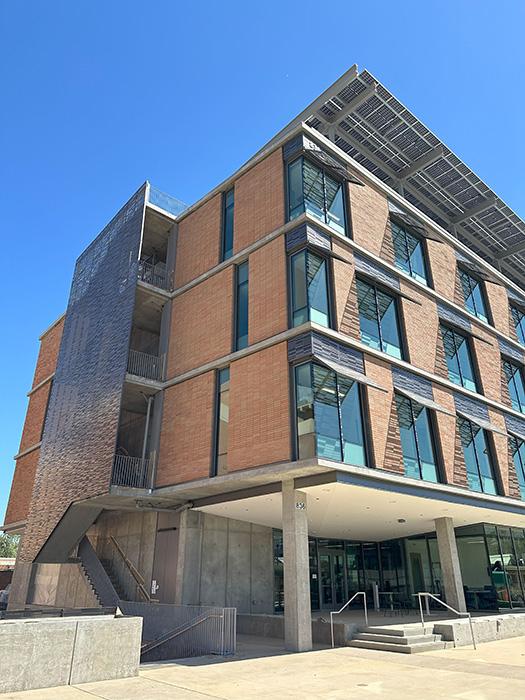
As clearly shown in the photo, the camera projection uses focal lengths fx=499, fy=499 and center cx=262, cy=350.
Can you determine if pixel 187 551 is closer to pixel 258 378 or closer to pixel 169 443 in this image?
pixel 169 443

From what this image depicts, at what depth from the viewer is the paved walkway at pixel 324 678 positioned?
821 cm

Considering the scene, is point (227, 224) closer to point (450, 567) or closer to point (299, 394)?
point (299, 394)

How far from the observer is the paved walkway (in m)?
8.21

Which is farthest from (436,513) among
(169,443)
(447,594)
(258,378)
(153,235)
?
(153,235)

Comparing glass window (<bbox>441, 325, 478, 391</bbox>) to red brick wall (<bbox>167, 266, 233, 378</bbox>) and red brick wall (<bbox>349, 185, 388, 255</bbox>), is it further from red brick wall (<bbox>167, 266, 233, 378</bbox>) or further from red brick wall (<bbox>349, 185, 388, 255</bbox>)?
red brick wall (<bbox>167, 266, 233, 378</bbox>)

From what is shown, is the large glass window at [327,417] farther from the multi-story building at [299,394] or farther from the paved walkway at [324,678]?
the paved walkway at [324,678]

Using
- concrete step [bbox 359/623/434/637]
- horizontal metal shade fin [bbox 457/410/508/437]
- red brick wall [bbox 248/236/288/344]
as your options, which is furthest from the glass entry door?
red brick wall [bbox 248/236/288/344]

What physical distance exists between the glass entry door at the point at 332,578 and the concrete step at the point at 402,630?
28.9ft

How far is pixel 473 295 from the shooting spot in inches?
957

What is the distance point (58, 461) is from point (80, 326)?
22.4ft

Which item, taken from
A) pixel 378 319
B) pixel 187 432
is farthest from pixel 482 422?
pixel 187 432

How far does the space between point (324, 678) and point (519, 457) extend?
1643cm

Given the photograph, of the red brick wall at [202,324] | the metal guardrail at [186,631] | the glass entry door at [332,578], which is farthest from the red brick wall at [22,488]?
the glass entry door at [332,578]

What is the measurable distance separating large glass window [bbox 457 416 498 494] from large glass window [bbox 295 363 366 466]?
645 centimetres
